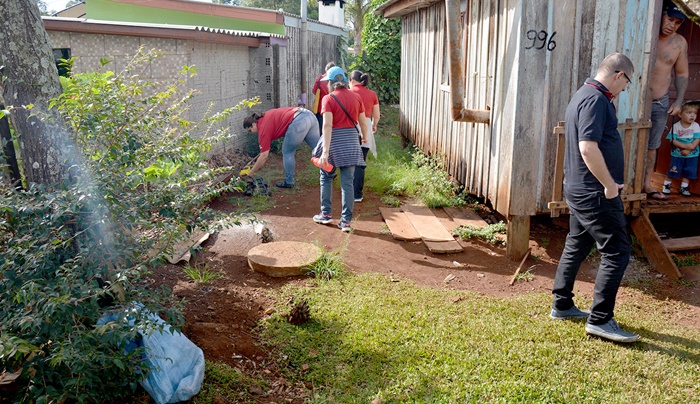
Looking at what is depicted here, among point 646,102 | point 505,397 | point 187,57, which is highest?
point 187,57

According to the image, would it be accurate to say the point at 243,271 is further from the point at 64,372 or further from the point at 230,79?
the point at 230,79

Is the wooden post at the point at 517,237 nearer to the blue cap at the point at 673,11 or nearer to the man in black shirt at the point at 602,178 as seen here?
the man in black shirt at the point at 602,178

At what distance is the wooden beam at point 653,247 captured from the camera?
5.55m

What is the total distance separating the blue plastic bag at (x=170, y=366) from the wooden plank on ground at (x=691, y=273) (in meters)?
4.65

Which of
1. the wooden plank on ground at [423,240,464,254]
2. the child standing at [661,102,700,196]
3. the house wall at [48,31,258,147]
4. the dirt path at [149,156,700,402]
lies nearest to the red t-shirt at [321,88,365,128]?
the dirt path at [149,156,700,402]

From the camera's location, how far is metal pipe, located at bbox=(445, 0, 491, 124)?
5879 mm

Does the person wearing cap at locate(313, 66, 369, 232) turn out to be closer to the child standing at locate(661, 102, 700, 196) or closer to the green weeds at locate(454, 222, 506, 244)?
the green weeds at locate(454, 222, 506, 244)

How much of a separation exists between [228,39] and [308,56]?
5515mm

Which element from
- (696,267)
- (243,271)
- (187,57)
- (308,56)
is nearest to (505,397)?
(243,271)

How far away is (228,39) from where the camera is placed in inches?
402

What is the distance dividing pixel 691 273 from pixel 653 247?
410mm

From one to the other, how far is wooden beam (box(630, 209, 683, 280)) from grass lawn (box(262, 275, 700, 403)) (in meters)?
0.68

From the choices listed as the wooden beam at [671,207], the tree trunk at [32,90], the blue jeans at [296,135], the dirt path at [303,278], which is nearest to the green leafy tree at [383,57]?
the blue jeans at [296,135]

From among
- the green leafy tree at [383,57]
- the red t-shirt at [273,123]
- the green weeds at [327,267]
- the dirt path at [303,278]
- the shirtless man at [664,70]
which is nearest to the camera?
the dirt path at [303,278]
